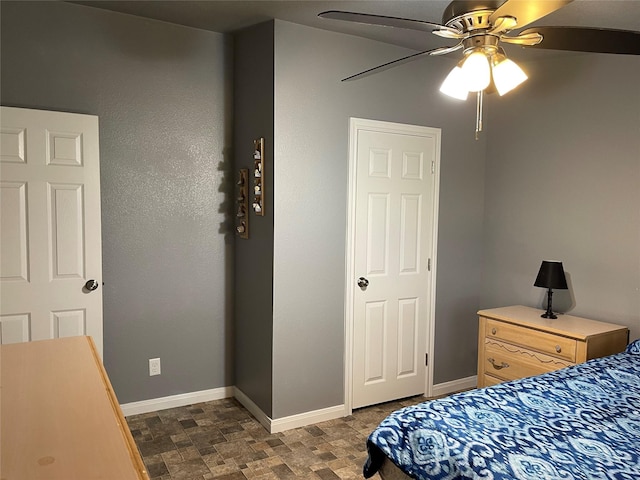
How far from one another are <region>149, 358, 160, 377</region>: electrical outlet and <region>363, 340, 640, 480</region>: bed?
6.53 feet

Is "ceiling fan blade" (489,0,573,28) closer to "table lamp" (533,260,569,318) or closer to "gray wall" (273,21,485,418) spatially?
"gray wall" (273,21,485,418)

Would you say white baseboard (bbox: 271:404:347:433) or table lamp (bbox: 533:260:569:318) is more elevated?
table lamp (bbox: 533:260:569:318)

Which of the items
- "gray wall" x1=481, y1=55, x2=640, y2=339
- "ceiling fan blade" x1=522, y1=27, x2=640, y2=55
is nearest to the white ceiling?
"gray wall" x1=481, y1=55, x2=640, y2=339

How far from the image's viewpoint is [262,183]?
3328 millimetres

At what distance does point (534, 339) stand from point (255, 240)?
6.26 feet

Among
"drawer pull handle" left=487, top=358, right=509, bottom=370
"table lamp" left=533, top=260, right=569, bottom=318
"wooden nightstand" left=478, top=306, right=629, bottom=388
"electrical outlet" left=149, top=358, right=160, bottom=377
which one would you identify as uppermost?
"table lamp" left=533, top=260, right=569, bottom=318

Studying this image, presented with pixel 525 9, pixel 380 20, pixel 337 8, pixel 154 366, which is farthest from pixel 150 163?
pixel 525 9

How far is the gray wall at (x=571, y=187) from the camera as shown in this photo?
129 inches

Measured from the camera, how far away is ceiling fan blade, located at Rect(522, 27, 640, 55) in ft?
6.01

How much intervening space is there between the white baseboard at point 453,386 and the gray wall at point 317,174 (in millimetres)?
893

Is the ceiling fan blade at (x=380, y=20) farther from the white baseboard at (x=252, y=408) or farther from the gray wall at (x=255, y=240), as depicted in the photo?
the white baseboard at (x=252, y=408)

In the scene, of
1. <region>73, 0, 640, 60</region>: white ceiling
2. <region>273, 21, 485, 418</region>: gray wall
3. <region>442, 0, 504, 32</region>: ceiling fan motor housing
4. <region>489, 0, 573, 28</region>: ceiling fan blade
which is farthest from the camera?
<region>273, 21, 485, 418</region>: gray wall

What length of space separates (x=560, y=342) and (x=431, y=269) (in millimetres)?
1094

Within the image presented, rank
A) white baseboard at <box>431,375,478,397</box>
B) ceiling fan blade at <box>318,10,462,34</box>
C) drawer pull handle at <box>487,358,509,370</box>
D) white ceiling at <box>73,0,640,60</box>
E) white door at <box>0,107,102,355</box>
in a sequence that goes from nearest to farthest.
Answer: ceiling fan blade at <box>318,10,462,34</box> < white ceiling at <box>73,0,640,60</box> < white door at <box>0,107,102,355</box> < drawer pull handle at <box>487,358,509,370</box> < white baseboard at <box>431,375,478,397</box>
